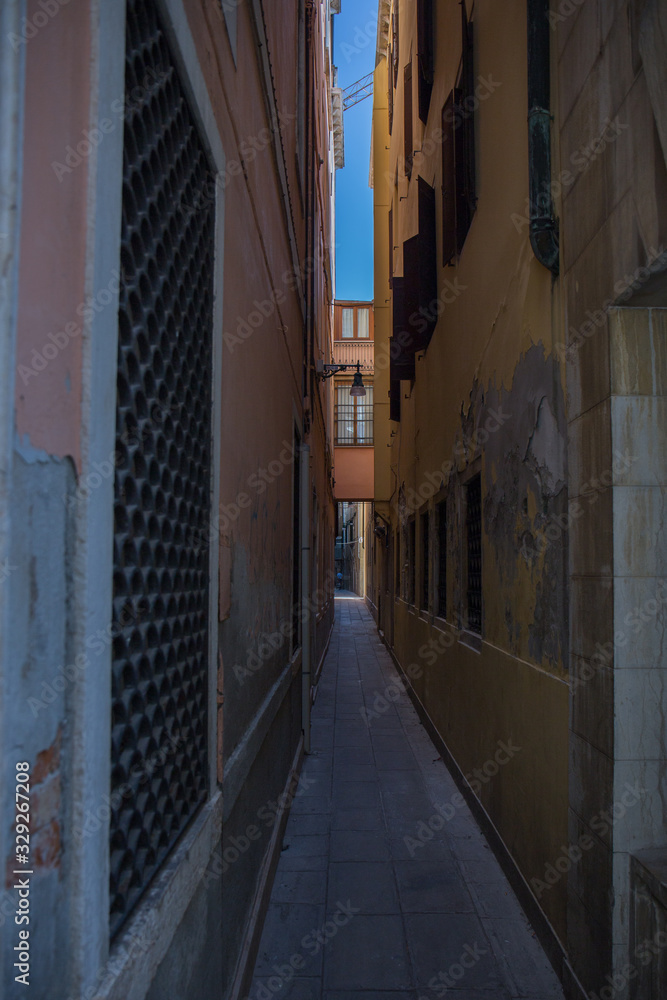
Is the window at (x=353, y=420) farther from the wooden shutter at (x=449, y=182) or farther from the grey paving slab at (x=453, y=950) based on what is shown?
the grey paving slab at (x=453, y=950)

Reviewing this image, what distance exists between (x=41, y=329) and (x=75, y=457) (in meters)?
0.22

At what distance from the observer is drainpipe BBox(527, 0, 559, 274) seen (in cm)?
324

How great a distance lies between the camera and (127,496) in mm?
1494

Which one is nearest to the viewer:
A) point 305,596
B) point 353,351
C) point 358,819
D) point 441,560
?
point 358,819

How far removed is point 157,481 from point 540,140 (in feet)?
8.98

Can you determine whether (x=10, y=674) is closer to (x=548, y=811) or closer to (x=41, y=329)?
(x=41, y=329)

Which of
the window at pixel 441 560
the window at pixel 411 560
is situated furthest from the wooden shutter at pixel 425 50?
the window at pixel 411 560

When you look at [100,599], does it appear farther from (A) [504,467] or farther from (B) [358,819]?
(B) [358,819]

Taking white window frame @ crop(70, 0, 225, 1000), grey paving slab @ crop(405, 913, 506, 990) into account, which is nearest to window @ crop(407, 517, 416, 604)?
grey paving slab @ crop(405, 913, 506, 990)

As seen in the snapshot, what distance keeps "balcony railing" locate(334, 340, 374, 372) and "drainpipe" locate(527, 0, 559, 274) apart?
69.0 ft

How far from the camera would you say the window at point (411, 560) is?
34.9ft

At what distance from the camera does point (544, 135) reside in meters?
3.31

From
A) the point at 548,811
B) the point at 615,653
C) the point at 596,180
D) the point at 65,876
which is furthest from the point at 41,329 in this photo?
the point at 548,811

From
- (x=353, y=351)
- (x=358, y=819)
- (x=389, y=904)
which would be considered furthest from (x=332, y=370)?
(x=353, y=351)
